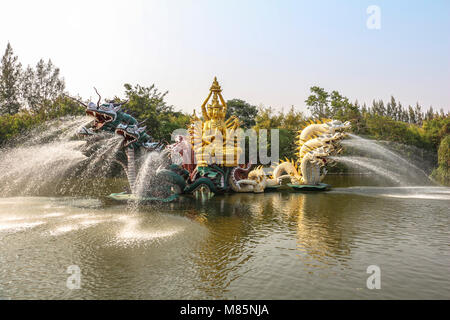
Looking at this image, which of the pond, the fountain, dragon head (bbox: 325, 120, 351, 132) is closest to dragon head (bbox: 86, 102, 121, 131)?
the fountain

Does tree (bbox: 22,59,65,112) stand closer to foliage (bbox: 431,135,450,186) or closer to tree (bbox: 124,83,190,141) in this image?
tree (bbox: 124,83,190,141)

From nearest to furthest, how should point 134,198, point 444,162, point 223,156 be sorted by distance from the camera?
point 134,198, point 223,156, point 444,162

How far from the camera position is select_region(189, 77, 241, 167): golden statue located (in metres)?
13.9

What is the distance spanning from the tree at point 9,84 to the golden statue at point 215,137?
30.2 meters

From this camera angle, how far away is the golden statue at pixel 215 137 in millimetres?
13938

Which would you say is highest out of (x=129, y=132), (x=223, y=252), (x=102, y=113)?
(x=102, y=113)

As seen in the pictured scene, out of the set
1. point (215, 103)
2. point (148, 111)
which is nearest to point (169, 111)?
point (148, 111)

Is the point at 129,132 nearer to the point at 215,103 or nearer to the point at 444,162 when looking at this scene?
the point at 215,103

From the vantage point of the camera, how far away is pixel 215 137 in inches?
559

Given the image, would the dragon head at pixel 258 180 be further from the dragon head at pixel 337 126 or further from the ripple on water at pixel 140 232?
the ripple on water at pixel 140 232

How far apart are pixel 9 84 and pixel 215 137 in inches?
1281

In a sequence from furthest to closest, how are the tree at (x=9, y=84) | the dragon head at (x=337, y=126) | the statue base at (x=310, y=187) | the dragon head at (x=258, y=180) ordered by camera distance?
the tree at (x=9, y=84) → the statue base at (x=310, y=187) → the dragon head at (x=258, y=180) → the dragon head at (x=337, y=126)

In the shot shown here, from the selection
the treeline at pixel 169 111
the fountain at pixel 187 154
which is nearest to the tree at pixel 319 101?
the treeline at pixel 169 111
